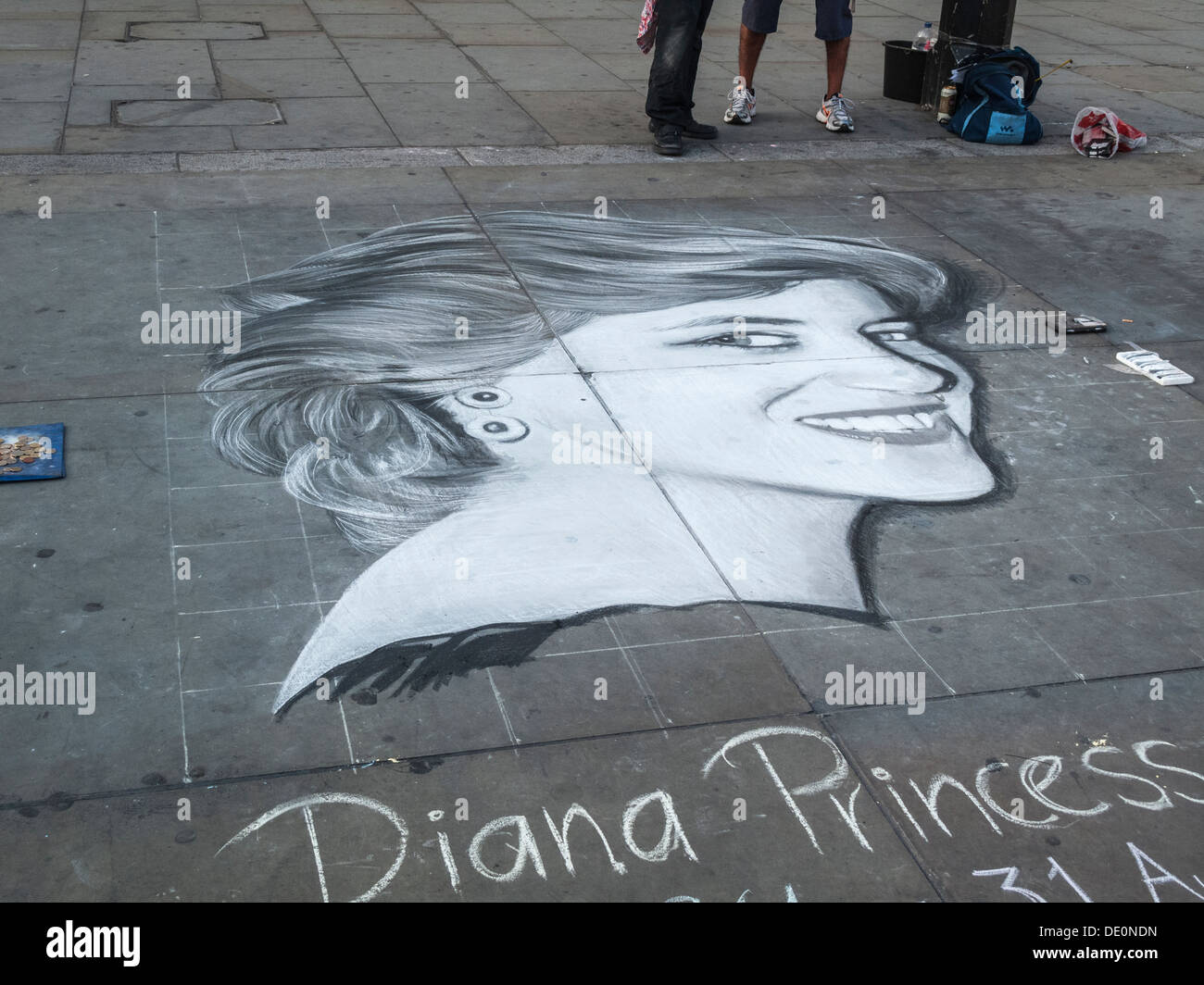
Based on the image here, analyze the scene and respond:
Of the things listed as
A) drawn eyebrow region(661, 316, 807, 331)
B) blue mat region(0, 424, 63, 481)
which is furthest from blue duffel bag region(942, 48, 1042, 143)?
blue mat region(0, 424, 63, 481)

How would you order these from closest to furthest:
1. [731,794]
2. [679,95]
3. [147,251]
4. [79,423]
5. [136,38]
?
[731,794] → [79,423] → [147,251] → [679,95] → [136,38]

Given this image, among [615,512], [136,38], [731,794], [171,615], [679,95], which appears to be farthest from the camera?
[136,38]

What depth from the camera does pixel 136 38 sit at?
10.3m

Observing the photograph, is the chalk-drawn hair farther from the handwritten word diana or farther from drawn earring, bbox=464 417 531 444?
the handwritten word diana

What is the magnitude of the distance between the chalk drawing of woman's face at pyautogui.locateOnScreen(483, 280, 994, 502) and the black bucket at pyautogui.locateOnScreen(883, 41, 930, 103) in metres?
4.11

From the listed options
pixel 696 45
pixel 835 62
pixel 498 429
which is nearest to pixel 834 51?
pixel 835 62

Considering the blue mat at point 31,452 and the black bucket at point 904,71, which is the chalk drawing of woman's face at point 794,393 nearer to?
the blue mat at point 31,452

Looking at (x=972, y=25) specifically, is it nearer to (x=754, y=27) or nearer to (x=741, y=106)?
(x=754, y=27)

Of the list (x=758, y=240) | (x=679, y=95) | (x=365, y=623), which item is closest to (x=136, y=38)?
(x=679, y=95)

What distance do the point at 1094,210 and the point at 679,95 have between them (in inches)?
107

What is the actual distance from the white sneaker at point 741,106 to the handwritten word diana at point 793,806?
6394 millimetres

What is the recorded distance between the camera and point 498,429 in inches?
185
